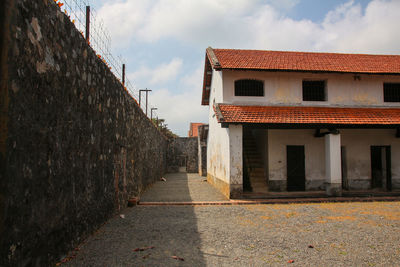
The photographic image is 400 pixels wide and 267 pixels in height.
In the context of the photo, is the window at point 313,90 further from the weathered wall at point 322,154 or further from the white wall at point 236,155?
the white wall at point 236,155

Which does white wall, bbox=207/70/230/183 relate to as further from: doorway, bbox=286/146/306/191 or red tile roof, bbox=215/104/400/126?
doorway, bbox=286/146/306/191

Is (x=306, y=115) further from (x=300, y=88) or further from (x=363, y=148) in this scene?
(x=363, y=148)

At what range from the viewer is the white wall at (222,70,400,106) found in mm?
12242

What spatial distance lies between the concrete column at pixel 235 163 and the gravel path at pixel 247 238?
6.11 ft

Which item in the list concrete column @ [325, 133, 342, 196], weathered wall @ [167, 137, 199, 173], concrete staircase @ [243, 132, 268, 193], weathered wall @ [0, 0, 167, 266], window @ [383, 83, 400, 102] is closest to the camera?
weathered wall @ [0, 0, 167, 266]

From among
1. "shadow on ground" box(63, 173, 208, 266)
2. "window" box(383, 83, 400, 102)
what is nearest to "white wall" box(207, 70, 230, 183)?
"shadow on ground" box(63, 173, 208, 266)

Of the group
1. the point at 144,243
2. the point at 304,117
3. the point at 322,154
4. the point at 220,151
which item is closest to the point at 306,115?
the point at 304,117

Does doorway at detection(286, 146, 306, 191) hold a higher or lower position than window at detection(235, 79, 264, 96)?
lower

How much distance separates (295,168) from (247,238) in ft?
25.7

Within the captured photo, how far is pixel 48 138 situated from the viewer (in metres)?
3.55

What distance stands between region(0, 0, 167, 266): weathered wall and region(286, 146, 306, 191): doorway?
338 inches

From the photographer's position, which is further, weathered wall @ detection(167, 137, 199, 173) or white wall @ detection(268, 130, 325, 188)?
weathered wall @ detection(167, 137, 199, 173)

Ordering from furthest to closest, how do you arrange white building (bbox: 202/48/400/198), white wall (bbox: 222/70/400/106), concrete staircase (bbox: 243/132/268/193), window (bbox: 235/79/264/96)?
window (bbox: 235/79/264/96) → concrete staircase (bbox: 243/132/268/193) → white wall (bbox: 222/70/400/106) → white building (bbox: 202/48/400/198)

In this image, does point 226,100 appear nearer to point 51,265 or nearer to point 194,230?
point 194,230
